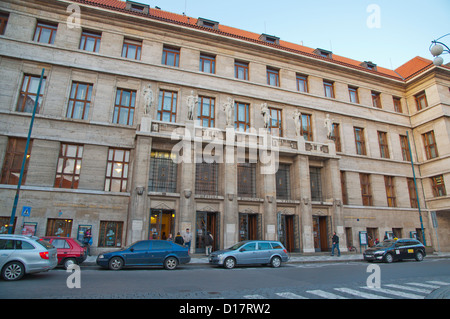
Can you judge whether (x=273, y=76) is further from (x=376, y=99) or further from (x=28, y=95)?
(x=28, y=95)

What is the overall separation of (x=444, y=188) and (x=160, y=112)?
2869cm

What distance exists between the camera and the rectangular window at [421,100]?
31344 mm

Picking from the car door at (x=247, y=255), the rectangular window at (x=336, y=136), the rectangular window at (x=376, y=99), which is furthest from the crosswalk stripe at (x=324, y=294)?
the rectangular window at (x=376, y=99)

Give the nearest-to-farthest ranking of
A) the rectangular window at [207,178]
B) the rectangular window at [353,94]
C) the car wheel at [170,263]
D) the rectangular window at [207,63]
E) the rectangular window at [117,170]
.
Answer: the car wheel at [170,263] → the rectangular window at [117,170] → the rectangular window at [207,178] → the rectangular window at [207,63] → the rectangular window at [353,94]

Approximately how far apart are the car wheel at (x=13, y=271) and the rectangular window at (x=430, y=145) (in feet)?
117

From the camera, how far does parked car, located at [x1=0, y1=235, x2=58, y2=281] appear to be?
9273mm

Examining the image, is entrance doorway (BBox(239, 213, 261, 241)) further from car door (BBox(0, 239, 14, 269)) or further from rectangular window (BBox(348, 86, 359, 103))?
rectangular window (BBox(348, 86, 359, 103))

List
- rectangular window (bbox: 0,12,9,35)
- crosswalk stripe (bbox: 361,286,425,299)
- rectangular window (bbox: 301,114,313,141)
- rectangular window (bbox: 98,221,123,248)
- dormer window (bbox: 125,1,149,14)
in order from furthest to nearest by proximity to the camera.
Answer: rectangular window (bbox: 301,114,313,141) → dormer window (bbox: 125,1,149,14) → rectangular window (bbox: 0,12,9,35) → rectangular window (bbox: 98,221,123,248) → crosswalk stripe (bbox: 361,286,425,299)

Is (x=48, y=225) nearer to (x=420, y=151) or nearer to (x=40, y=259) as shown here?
(x=40, y=259)

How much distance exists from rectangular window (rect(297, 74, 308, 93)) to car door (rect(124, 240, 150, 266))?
2182cm

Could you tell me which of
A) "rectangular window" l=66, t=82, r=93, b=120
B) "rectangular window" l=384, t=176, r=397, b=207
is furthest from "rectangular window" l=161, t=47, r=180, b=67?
"rectangular window" l=384, t=176, r=397, b=207

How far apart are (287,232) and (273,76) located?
14978mm

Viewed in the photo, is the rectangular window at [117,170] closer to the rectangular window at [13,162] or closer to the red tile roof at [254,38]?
the rectangular window at [13,162]
